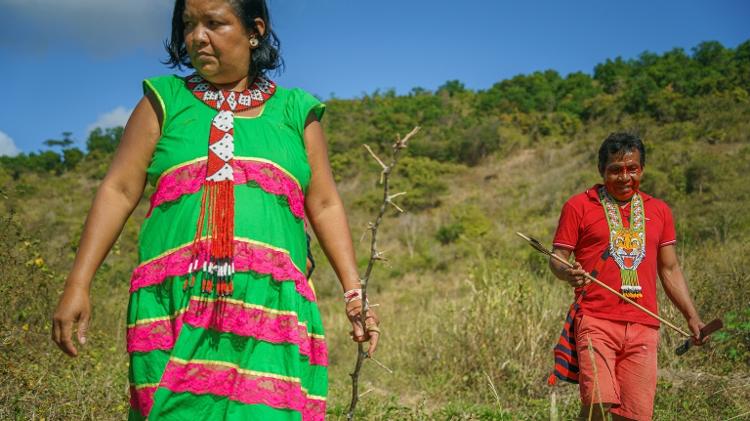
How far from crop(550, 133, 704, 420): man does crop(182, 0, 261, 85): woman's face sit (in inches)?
65.3

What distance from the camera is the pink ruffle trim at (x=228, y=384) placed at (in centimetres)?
159

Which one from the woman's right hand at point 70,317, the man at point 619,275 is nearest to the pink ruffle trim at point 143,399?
the woman's right hand at point 70,317

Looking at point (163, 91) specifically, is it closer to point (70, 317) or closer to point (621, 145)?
point (70, 317)

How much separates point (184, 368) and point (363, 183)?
28180 millimetres

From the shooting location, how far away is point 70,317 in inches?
65.7

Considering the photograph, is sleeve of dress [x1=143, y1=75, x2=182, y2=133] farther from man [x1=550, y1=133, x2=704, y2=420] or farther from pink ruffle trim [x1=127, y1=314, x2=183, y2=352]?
man [x1=550, y1=133, x2=704, y2=420]

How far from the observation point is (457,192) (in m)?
27.8

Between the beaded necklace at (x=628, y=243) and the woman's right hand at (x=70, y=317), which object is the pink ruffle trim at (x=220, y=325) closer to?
the woman's right hand at (x=70, y=317)

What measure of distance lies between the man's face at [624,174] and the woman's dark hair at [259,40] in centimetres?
184

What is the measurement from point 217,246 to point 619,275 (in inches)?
81.3

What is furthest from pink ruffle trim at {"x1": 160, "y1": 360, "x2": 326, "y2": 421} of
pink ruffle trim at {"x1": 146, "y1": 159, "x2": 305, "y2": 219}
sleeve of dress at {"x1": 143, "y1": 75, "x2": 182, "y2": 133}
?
sleeve of dress at {"x1": 143, "y1": 75, "x2": 182, "y2": 133}

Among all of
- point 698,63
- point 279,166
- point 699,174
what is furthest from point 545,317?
point 698,63

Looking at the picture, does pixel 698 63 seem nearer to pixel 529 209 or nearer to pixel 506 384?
pixel 529 209

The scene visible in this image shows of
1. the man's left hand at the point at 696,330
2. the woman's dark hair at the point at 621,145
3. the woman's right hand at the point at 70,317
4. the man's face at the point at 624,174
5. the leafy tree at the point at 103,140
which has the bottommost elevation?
the man's left hand at the point at 696,330
